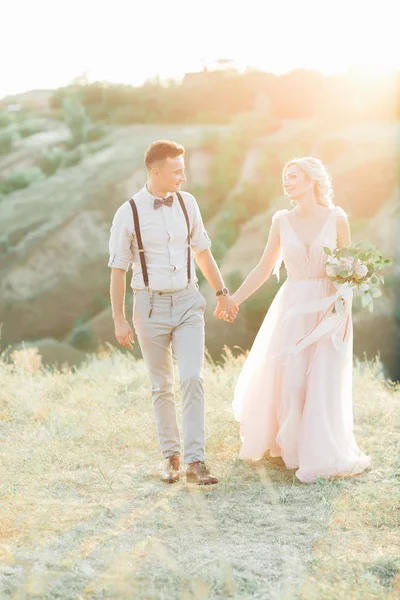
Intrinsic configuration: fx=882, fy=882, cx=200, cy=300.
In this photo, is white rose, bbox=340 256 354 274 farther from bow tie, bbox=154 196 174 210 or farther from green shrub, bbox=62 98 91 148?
green shrub, bbox=62 98 91 148

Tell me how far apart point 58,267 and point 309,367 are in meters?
25.4

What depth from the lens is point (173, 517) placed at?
16.3 feet

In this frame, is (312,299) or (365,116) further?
(365,116)

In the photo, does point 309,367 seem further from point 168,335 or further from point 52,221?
point 52,221

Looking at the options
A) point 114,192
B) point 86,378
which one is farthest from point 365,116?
point 86,378

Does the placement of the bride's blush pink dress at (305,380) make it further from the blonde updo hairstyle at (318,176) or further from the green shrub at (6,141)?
the green shrub at (6,141)

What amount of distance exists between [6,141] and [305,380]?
106ft

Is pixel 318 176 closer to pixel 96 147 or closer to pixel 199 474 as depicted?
pixel 199 474

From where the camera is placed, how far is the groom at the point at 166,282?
5633 mm

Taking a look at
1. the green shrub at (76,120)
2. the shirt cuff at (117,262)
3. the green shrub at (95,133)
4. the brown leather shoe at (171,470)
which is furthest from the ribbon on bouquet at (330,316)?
the green shrub at (95,133)

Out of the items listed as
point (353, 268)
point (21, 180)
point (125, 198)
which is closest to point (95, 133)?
point (21, 180)

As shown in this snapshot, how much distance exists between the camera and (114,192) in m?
32.0

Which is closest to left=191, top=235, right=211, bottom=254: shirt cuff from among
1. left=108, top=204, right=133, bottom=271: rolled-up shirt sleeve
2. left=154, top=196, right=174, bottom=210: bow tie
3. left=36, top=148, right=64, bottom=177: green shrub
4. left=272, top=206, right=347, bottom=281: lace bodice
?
left=154, top=196, right=174, bottom=210: bow tie

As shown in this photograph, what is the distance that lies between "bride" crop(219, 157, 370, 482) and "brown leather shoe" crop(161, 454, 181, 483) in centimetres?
52
